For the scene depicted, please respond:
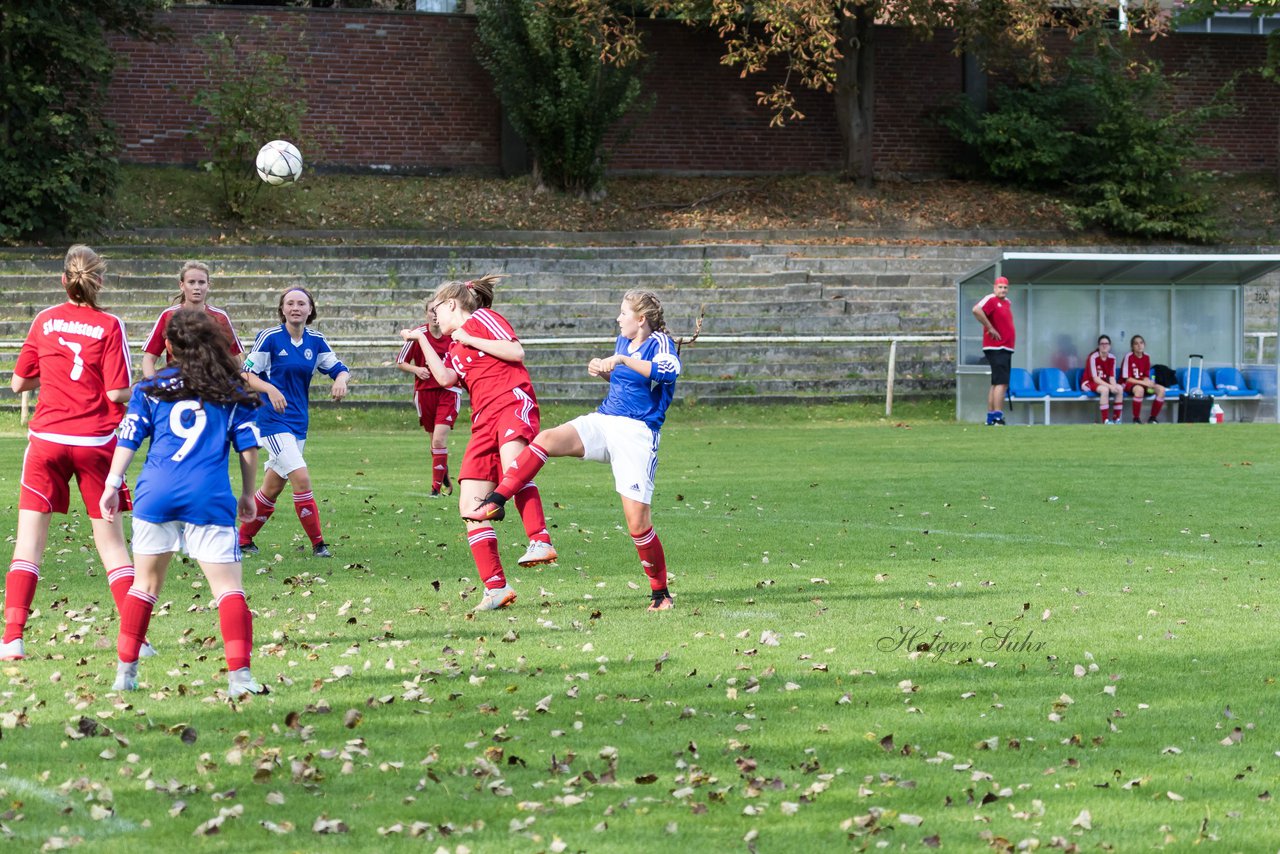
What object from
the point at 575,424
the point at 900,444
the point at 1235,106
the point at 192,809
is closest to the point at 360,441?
the point at 900,444

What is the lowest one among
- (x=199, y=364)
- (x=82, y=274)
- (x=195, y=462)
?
(x=195, y=462)

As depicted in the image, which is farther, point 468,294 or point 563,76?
point 563,76

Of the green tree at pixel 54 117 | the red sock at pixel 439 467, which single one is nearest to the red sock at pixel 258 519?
the red sock at pixel 439 467

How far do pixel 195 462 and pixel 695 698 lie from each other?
7.37 ft

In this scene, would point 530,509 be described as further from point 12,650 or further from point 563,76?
point 563,76

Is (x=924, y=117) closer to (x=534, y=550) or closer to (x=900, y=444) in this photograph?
(x=900, y=444)

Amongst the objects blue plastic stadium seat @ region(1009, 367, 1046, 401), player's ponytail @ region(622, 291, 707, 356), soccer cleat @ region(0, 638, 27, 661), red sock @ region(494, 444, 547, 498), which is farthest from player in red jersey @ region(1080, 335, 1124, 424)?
soccer cleat @ region(0, 638, 27, 661)

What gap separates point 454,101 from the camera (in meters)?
36.5

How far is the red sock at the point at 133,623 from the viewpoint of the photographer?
257 inches

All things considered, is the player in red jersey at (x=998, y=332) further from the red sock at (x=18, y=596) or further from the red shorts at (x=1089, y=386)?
the red sock at (x=18, y=596)

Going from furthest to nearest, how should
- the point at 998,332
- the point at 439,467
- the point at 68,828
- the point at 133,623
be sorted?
1. the point at 998,332
2. the point at 439,467
3. the point at 133,623
4. the point at 68,828

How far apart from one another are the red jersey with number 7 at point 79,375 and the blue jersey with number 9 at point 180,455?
106cm

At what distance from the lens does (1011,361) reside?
2459 centimetres

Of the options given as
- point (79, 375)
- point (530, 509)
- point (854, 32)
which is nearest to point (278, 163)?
point (530, 509)
